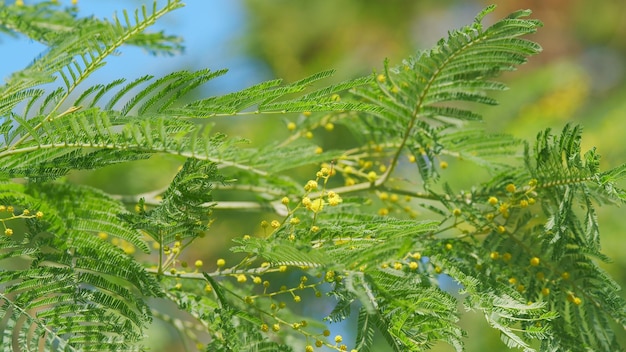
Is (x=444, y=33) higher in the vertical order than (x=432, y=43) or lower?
higher

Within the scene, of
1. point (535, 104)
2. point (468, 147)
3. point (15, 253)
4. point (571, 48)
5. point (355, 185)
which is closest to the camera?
point (15, 253)

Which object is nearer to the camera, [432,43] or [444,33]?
[432,43]

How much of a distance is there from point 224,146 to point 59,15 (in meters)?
0.67

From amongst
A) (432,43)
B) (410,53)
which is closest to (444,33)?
(410,53)

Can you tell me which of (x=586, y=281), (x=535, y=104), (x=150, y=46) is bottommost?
(x=586, y=281)

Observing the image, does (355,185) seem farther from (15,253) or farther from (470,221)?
(15,253)

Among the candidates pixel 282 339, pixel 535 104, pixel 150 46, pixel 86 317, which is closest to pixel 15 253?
pixel 86 317

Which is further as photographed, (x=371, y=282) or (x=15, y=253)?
(x=15, y=253)

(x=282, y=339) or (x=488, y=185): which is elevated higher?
(x=488, y=185)

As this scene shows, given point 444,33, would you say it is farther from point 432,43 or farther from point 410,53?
point 432,43

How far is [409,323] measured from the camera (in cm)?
90

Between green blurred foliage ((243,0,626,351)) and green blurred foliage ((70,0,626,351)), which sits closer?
green blurred foliage ((70,0,626,351))

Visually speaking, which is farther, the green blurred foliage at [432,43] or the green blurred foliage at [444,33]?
the green blurred foliage at [444,33]

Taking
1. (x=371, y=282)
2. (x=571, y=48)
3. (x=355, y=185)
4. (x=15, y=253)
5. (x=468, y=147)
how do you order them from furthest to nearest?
(x=571, y=48) < (x=355, y=185) < (x=468, y=147) < (x=15, y=253) < (x=371, y=282)
